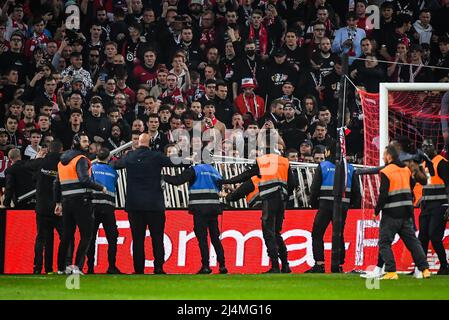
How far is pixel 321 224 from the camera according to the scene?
1992 cm

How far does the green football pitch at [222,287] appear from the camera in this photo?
14766 mm

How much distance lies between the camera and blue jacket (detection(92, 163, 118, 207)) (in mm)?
20016

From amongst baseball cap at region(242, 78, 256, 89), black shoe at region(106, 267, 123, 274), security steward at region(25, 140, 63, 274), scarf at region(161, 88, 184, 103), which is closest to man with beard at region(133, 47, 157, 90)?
scarf at region(161, 88, 184, 103)

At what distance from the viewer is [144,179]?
19578mm

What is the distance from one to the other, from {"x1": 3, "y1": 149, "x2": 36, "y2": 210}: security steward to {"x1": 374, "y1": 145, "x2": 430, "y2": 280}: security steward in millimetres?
6477

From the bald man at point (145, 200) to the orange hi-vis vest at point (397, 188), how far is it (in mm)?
3777

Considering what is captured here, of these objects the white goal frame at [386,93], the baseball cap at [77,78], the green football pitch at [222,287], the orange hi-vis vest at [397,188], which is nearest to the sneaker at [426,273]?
the green football pitch at [222,287]

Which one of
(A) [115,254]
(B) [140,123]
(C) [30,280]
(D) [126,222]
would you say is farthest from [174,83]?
(C) [30,280]

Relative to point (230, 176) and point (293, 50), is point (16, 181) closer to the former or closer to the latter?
point (230, 176)

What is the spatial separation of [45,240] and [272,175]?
12.8 feet

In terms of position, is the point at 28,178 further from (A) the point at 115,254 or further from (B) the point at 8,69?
(B) the point at 8,69

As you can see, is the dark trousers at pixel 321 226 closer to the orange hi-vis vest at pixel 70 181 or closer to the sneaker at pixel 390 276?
the sneaker at pixel 390 276

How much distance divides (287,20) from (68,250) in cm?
953

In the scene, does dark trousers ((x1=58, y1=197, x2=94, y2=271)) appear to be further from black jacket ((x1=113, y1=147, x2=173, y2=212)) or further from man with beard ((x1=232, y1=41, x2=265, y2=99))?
man with beard ((x1=232, y1=41, x2=265, y2=99))
